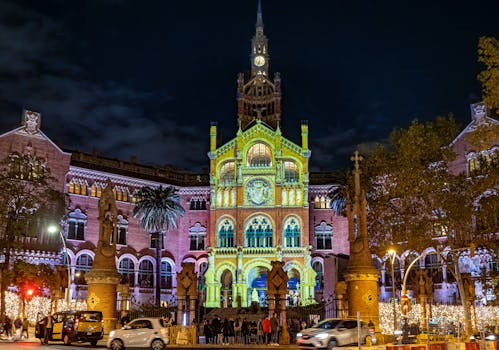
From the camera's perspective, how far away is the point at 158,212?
75312mm

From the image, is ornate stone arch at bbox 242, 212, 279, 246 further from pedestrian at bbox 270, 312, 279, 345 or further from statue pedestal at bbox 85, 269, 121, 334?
statue pedestal at bbox 85, 269, 121, 334

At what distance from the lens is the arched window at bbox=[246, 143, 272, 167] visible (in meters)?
A: 80.9

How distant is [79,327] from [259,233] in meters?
48.9

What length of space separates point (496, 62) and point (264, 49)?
78.1 metres

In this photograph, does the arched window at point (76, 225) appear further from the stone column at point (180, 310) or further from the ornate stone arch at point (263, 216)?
the stone column at point (180, 310)

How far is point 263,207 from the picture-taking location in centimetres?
7919

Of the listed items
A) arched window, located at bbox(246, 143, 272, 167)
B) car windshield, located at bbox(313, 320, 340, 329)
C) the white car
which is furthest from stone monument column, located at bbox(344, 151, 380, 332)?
arched window, located at bbox(246, 143, 272, 167)

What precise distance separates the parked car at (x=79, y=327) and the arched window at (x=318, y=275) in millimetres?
48497

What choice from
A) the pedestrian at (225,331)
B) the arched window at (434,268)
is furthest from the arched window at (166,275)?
the pedestrian at (225,331)

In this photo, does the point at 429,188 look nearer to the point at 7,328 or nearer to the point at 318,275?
the point at 7,328

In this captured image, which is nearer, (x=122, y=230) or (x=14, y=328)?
(x=14, y=328)

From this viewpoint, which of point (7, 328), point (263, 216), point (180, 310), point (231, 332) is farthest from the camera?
point (263, 216)

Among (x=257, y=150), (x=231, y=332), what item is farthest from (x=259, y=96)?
(x=231, y=332)

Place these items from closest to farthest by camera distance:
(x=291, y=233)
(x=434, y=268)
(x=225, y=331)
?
(x=225, y=331) < (x=434, y=268) < (x=291, y=233)
